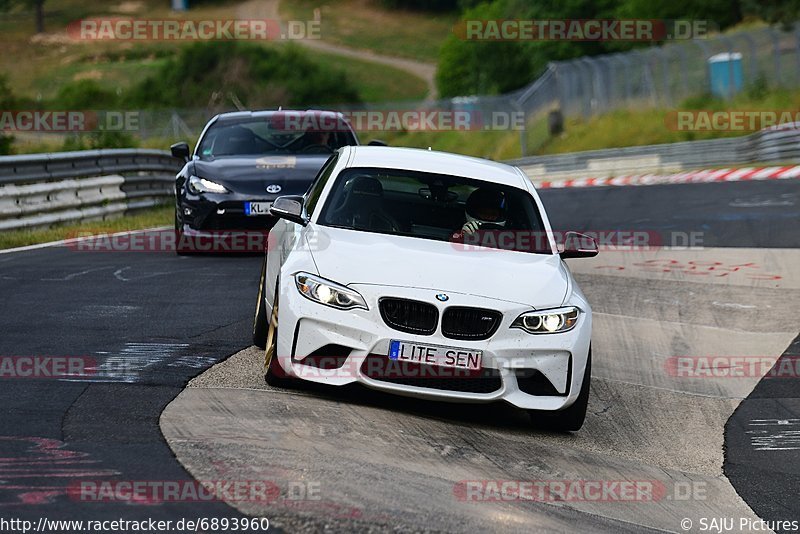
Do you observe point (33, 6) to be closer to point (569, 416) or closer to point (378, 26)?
point (378, 26)

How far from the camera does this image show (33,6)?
369 feet

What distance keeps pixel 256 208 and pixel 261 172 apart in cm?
52

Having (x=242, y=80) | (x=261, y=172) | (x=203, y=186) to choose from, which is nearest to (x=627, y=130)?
(x=261, y=172)

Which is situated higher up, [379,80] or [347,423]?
[347,423]

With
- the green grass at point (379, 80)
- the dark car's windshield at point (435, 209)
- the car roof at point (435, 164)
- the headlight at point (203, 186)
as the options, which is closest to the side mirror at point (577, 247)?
the dark car's windshield at point (435, 209)

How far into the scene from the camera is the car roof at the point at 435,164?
29.5ft

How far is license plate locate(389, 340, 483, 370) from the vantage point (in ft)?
23.9

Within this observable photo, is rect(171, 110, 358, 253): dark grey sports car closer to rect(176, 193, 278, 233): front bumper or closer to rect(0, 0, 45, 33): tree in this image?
rect(176, 193, 278, 233): front bumper

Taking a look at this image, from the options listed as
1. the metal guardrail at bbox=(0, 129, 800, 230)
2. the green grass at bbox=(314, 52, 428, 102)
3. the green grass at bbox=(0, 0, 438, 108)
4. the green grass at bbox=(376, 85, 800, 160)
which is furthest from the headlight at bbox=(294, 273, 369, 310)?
the green grass at bbox=(314, 52, 428, 102)

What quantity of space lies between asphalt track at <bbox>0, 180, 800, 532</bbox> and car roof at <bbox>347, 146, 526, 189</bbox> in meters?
1.51

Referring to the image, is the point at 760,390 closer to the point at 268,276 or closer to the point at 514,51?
the point at 268,276

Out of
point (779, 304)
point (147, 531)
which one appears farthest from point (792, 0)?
point (147, 531)

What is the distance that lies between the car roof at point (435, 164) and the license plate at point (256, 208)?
4569 millimetres

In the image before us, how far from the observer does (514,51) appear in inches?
3688
